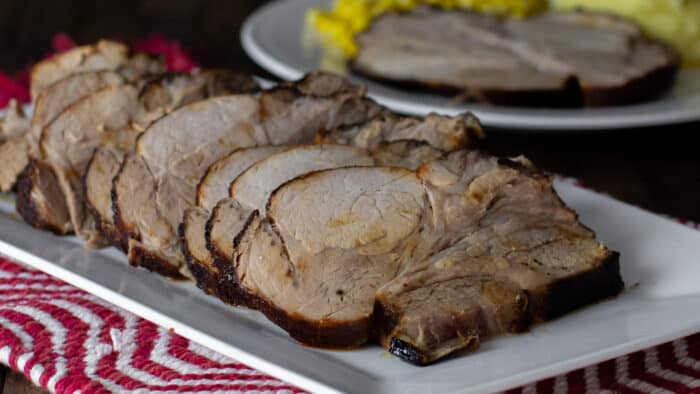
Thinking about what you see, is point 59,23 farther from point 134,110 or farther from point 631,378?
point 631,378

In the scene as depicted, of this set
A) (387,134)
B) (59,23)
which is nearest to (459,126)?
(387,134)

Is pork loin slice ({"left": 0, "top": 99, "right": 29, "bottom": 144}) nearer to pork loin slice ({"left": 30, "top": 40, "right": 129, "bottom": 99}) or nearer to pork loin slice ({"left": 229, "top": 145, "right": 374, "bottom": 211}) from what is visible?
pork loin slice ({"left": 30, "top": 40, "right": 129, "bottom": 99})

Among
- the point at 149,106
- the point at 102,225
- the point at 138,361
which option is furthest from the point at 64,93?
the point at 138,361

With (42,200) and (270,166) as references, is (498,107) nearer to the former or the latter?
(270,166)

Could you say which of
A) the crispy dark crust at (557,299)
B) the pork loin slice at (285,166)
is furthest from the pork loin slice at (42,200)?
the crispy dark crust at (557,299)

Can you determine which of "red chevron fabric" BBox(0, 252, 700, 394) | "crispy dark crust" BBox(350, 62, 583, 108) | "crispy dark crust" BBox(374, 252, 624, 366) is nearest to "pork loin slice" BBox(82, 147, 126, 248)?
"red chevron fabric" BBox(0, 252, 700, 394)
